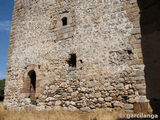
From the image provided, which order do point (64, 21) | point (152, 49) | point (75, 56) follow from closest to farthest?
point (152, 49)
point (75, 56)
point (64, 21)

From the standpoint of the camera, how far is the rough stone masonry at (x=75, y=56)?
17.1 ft

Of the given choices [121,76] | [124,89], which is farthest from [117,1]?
[124,89]

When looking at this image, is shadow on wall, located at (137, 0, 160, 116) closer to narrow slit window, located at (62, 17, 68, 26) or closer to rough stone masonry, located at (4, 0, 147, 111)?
rough stone masonry, located at (4, 0, 147, 111)

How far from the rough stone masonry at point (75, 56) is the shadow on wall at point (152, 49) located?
0.38 metres

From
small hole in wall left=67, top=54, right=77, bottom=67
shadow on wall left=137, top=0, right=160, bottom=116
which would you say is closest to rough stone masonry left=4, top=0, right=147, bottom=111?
small hole in wall left=67, top=54, right=77, bottom=67

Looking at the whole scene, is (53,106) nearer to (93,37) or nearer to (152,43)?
(93,37)

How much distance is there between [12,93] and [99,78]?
12.6ft

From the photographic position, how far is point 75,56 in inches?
246

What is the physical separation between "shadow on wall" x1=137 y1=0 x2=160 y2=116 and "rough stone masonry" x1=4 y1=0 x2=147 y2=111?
38cm

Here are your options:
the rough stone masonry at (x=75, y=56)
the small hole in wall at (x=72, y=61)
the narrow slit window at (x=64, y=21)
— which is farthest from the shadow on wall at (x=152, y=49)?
the narrow slit window at (x=64, y=21)

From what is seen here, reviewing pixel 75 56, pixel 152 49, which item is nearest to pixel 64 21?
pixel 75 56

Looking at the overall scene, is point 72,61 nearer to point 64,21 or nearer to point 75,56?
point 75,56

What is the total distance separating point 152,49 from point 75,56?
2.71 meters

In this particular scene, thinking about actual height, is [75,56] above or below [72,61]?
above
